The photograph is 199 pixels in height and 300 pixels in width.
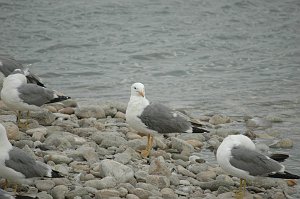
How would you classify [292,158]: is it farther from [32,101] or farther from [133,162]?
[32,101]

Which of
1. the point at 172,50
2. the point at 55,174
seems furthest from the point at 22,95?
the point at 172,50

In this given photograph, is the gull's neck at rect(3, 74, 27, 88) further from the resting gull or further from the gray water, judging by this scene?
the gray water

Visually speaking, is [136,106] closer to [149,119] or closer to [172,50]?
[149,119]

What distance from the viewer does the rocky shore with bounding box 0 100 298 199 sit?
6082 mm

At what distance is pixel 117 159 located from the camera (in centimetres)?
698

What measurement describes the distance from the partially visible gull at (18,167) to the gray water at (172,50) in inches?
138

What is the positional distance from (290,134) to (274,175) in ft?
10.3

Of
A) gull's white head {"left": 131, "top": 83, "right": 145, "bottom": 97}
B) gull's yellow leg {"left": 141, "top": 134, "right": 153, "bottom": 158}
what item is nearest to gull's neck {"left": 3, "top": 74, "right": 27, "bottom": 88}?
gull's white head {"left": 131, "top": 83, "right": 145, "bottom": 97}

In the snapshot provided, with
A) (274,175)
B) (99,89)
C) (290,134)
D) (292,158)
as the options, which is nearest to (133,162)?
(274,175)

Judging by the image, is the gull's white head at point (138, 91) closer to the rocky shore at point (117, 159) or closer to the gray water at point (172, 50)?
the rocky shore at point (117, 159)

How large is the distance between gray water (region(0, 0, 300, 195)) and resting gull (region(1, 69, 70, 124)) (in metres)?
3.00

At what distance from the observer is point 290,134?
934 centimetres

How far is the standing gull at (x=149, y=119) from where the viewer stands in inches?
296

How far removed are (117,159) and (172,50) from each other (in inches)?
393
